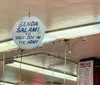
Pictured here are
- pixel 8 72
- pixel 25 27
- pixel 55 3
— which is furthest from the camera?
pixel 8 72

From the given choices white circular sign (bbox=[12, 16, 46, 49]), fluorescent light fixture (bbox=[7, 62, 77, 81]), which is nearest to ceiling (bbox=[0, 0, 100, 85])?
fluorescent light fixture (bbox=[7, 62, 77, 81])

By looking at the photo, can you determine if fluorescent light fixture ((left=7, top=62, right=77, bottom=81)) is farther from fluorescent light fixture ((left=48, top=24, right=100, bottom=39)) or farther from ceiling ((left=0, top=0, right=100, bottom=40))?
ceiling ((left=0, top=0, right=100, bottom=40))

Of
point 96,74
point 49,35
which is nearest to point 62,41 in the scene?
point 49,35

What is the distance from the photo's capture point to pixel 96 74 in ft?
28.2

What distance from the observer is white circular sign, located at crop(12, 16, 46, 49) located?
4754 mm

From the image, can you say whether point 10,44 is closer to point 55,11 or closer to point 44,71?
point 55,11

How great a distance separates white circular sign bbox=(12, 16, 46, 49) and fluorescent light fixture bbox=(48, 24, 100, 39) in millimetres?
1842

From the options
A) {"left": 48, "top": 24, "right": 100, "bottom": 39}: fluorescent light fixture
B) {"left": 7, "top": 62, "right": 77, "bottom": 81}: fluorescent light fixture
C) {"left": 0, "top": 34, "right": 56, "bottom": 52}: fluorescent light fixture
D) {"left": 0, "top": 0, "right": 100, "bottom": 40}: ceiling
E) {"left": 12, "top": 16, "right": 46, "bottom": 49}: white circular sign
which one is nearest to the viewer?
{"left": 12, "top": 16, "right": 46, "bottom": 49}: white circular sign

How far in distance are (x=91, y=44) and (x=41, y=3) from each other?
2.48 m

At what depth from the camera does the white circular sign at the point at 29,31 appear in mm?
4754

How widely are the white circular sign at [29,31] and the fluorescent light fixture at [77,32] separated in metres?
1.84

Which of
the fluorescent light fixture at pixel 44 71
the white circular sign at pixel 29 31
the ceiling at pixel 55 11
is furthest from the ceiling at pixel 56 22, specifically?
the white circular sign at pixel 29 31

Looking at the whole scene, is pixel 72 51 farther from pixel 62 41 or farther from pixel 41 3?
pixel 41 3

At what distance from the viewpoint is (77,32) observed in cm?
679
